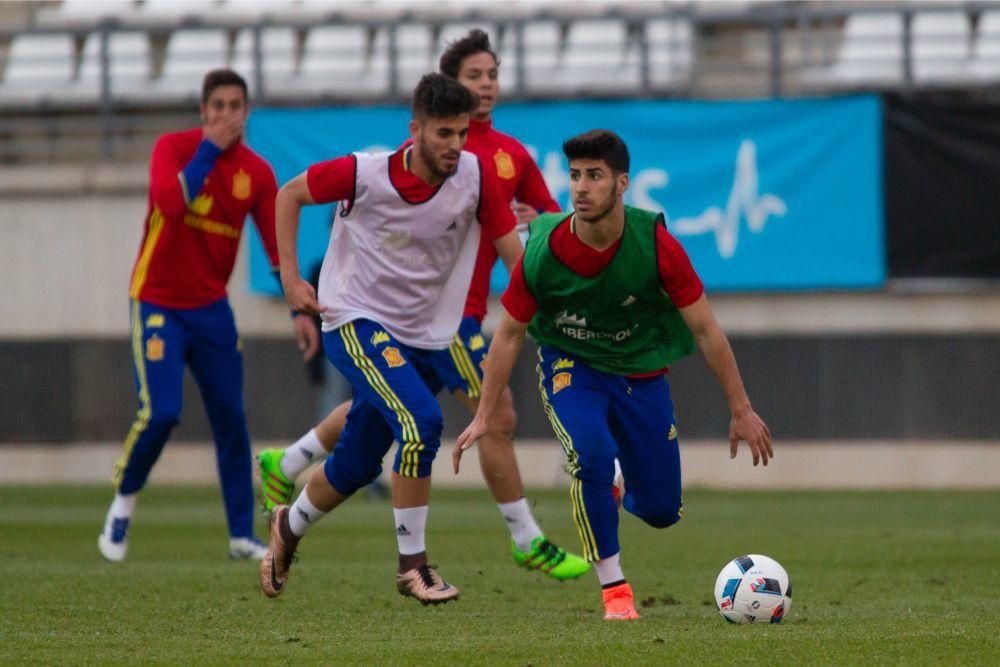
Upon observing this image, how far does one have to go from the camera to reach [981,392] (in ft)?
52.3

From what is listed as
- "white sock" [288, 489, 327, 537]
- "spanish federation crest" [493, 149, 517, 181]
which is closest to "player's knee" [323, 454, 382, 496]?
"white sock" [288, 489, 327, 537]

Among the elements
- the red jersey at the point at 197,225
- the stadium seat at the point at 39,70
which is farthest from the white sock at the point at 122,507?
the stadium seat at the point at 39,70

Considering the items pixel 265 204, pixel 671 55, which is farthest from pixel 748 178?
pixel 265 204

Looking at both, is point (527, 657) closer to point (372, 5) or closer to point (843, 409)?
point (843, 409)

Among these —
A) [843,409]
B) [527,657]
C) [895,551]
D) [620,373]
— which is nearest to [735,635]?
[527,657]

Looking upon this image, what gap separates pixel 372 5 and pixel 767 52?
15.6 ft

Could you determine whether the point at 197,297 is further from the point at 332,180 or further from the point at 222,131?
the point at 332,180

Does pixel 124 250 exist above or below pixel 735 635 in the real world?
above

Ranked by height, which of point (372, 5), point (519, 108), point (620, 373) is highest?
point (372, 5)

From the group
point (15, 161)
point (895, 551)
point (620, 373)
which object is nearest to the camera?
point (620, 373)

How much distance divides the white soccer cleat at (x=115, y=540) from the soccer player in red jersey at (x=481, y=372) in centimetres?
150

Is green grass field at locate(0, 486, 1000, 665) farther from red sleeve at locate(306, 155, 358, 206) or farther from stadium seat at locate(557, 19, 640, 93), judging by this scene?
stadium seat at locate(557, 19, 640, 93)

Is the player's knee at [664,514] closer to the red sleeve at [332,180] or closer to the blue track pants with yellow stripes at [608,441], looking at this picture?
the blue track pants with yellow stripes at [608,441]

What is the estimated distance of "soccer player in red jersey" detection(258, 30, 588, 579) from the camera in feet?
26.3
